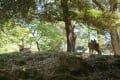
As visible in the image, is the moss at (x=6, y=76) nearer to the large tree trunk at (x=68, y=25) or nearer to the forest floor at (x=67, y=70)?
the forest floor at (x=67, y=70)

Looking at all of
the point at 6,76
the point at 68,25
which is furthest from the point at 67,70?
the point at 68,25

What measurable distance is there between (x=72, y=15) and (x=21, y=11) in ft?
20.5

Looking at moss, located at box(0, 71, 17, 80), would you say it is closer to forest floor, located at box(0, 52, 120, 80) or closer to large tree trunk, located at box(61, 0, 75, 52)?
forest floor, located at box(0, 52, 120, 80)

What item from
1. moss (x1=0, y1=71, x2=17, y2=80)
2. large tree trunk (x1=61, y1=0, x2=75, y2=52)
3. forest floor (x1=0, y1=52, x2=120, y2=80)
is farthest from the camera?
large tree trunk (x1=61, y1=0, x2=75, y2=52)

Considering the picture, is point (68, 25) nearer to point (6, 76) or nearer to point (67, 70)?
point (67, 70)

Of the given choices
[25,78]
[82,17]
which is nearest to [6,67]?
[25,78]

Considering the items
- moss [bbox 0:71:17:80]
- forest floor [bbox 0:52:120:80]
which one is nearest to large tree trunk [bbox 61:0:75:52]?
forest floor [bbox 0:52:120:80]

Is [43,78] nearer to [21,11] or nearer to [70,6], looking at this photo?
[21,11]

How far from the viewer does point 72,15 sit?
24.0 m

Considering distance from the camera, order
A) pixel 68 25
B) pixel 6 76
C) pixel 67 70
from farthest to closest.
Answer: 1. pixel 68 25
2. pixel 67 70
3. pixel 6 76

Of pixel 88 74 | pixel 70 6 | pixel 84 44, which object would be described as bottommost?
pixel 84 44

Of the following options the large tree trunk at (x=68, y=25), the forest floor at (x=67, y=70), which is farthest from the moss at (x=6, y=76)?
the large tree trunk at (x=68, y=25)

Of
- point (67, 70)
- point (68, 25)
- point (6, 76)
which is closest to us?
point (6, 76)

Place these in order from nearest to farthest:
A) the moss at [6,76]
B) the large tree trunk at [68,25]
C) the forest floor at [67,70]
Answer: the moss at [6,76] < the forest floor at [67,70] < the large tree trunk at [68,25]
